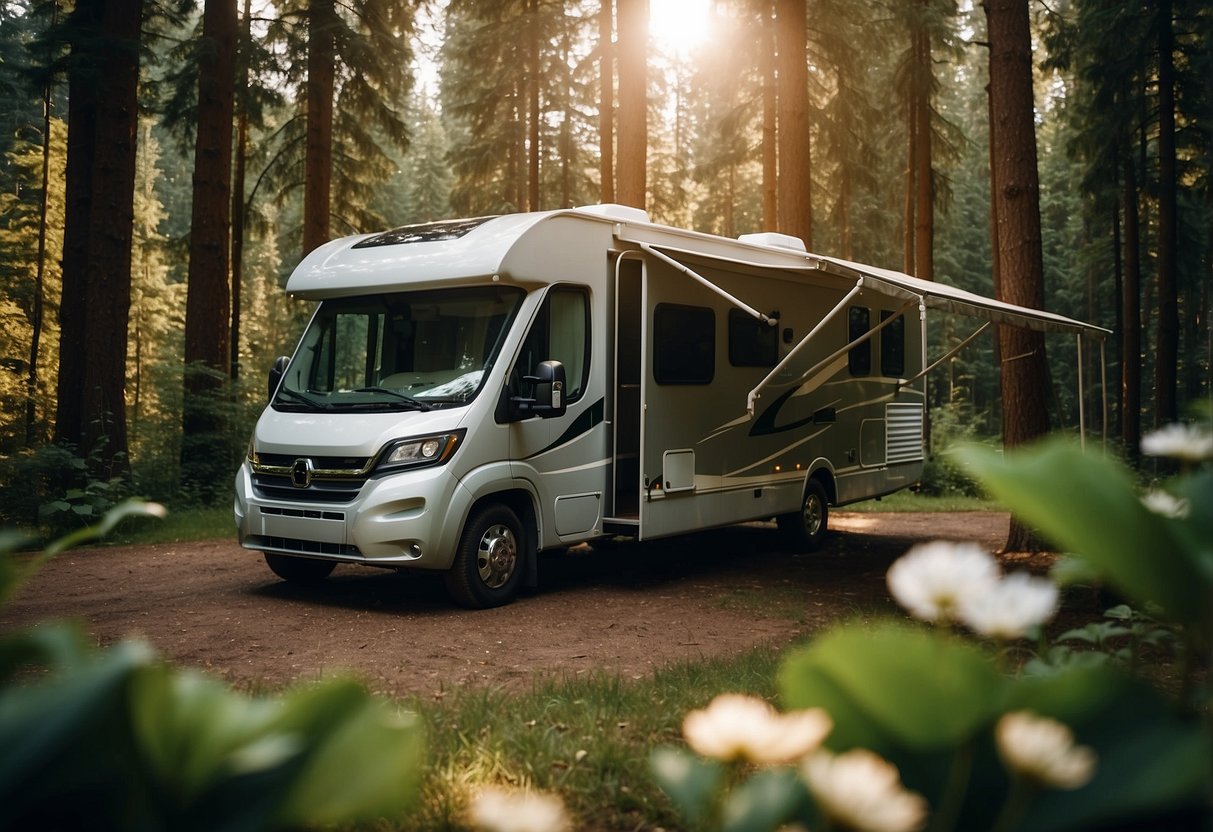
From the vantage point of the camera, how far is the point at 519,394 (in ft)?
25.9

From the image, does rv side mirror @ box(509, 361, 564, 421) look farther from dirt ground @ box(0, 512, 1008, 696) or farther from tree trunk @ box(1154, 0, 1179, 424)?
tree trunk @ box(1154, 0, 1179, 424)

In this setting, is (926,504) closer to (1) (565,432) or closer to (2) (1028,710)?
(1) (565,432)

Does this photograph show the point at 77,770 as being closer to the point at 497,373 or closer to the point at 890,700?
the point at 890,700

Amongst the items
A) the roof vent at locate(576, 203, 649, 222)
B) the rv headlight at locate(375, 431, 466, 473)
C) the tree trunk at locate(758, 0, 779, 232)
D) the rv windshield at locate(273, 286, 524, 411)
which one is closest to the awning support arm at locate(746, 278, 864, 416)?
the roof vent at locate(576, 203, 649, 222)

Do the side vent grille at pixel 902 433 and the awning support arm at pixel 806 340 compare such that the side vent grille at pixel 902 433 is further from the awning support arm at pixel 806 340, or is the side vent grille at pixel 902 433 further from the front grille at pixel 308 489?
the front grille at pixel 308 489

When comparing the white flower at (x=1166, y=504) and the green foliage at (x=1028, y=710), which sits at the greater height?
the white flower at (x=1166, y=504)

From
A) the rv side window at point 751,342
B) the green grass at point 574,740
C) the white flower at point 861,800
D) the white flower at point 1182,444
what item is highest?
the rv side window at point 751,342

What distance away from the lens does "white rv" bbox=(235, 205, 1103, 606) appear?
7.47m

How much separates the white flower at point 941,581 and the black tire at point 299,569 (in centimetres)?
786

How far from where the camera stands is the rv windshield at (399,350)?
7.82m

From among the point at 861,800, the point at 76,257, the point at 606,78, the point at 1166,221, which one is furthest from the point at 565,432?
→ the point at 1166,221

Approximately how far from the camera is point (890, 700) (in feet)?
3.39

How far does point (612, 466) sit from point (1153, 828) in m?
7.70

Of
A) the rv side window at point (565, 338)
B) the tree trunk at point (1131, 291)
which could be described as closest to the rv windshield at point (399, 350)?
the rv side window at point (565, 338)
